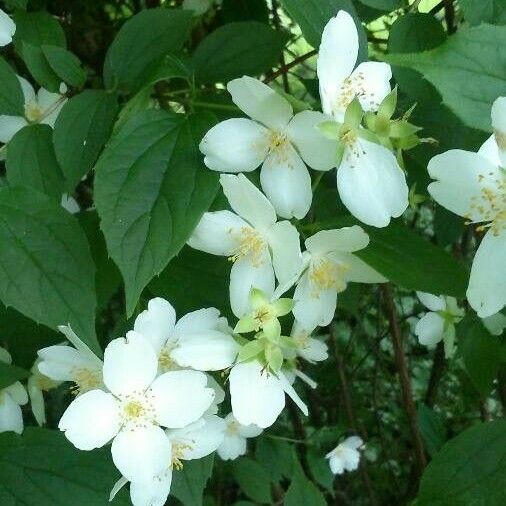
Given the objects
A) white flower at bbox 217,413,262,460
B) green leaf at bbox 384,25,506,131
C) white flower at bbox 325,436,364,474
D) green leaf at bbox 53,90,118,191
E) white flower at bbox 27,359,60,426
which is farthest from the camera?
white flower at bbox 325,436,364,474

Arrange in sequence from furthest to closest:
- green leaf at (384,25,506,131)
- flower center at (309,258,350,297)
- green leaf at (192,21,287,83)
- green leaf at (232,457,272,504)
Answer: green leaf at (232,457,272,504) < green leaf at (192,21,287,83) < flower center at (309,258,350,297) < green leaf at (384,25,506,131)

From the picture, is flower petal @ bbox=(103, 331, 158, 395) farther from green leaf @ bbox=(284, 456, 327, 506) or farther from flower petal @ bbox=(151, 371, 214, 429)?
green leaf @ bbox=(284, 456, 327, 506)

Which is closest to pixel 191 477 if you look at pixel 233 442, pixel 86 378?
pixel 86 378

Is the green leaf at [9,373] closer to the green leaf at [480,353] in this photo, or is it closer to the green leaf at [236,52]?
the green leaf at [236,52]

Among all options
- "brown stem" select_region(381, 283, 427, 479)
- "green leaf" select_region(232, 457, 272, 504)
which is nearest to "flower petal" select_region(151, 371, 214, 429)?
"brown stem" select_region(381, 283, 427, 479)

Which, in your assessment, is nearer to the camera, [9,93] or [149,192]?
[149,192]

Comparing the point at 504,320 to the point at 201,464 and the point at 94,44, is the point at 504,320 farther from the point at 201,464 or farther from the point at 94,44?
the point at 94,44

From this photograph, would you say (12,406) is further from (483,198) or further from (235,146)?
(483,198)

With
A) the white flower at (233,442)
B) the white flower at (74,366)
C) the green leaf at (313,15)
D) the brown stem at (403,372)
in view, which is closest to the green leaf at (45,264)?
the white flower at (74,366)
